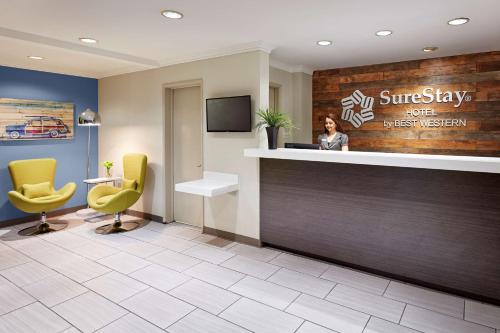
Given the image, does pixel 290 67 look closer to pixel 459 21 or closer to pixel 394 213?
pixel 459 21

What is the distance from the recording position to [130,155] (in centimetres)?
538

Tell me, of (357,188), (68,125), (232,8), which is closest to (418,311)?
(357,188)

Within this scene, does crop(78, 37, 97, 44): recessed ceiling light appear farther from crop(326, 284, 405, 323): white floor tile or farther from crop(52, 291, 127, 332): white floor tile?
crop(326, 284, 405, 323): white floor tile

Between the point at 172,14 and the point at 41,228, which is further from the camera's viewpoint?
the point at 41,228

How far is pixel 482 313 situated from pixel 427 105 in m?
2.98

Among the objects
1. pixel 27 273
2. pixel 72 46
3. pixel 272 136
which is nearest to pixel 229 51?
pixel 272 136

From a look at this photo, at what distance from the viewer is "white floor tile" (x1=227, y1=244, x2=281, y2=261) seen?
391cm

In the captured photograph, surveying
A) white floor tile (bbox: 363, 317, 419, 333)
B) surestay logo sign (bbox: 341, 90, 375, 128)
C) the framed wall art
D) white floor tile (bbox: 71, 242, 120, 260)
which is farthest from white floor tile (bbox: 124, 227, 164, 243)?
surestay logo sign (bbox: 341, 90, 375, 128)

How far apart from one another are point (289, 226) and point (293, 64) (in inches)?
109

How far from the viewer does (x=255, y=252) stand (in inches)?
160

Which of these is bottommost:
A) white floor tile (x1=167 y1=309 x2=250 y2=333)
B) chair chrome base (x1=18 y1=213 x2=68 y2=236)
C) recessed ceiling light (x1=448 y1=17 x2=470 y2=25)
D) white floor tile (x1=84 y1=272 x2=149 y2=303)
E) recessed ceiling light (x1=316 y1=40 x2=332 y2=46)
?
white floor tile (x1=167 y1=309 x2=250 y2=333)

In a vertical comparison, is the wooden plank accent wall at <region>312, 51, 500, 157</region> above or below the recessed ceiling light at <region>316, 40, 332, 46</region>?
below

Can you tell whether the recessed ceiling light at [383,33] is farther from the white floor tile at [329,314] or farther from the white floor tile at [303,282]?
the white floor tile at [329,314]

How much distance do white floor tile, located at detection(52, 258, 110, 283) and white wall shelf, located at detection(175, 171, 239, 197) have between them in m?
1.18
